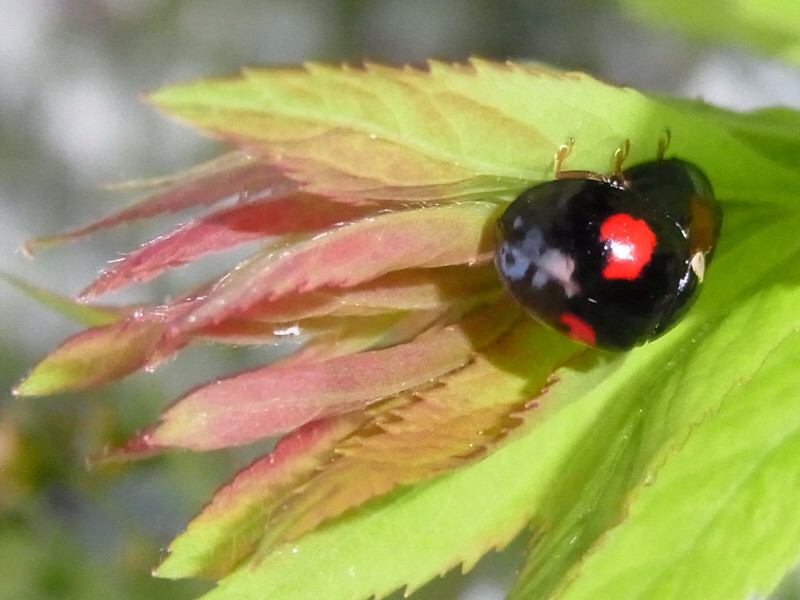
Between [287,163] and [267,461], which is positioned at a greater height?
[287,163]

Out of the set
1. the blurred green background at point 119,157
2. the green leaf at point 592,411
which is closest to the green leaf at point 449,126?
the green leaf at point 592,411

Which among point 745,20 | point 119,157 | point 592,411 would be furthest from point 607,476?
point 119,157

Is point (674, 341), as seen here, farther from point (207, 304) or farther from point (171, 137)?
point (171, 137)

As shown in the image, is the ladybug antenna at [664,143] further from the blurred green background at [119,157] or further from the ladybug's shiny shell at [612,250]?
the blurred green background at [119,157]

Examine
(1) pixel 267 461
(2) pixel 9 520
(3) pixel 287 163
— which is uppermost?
(3) pixel 287 163

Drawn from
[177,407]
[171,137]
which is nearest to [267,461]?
[177,407]

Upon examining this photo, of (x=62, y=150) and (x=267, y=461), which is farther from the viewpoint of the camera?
(x=62, y=150)

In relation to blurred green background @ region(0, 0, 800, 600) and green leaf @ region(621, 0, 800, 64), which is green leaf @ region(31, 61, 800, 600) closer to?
green leaf @ region(621, 0, 800, 64)
